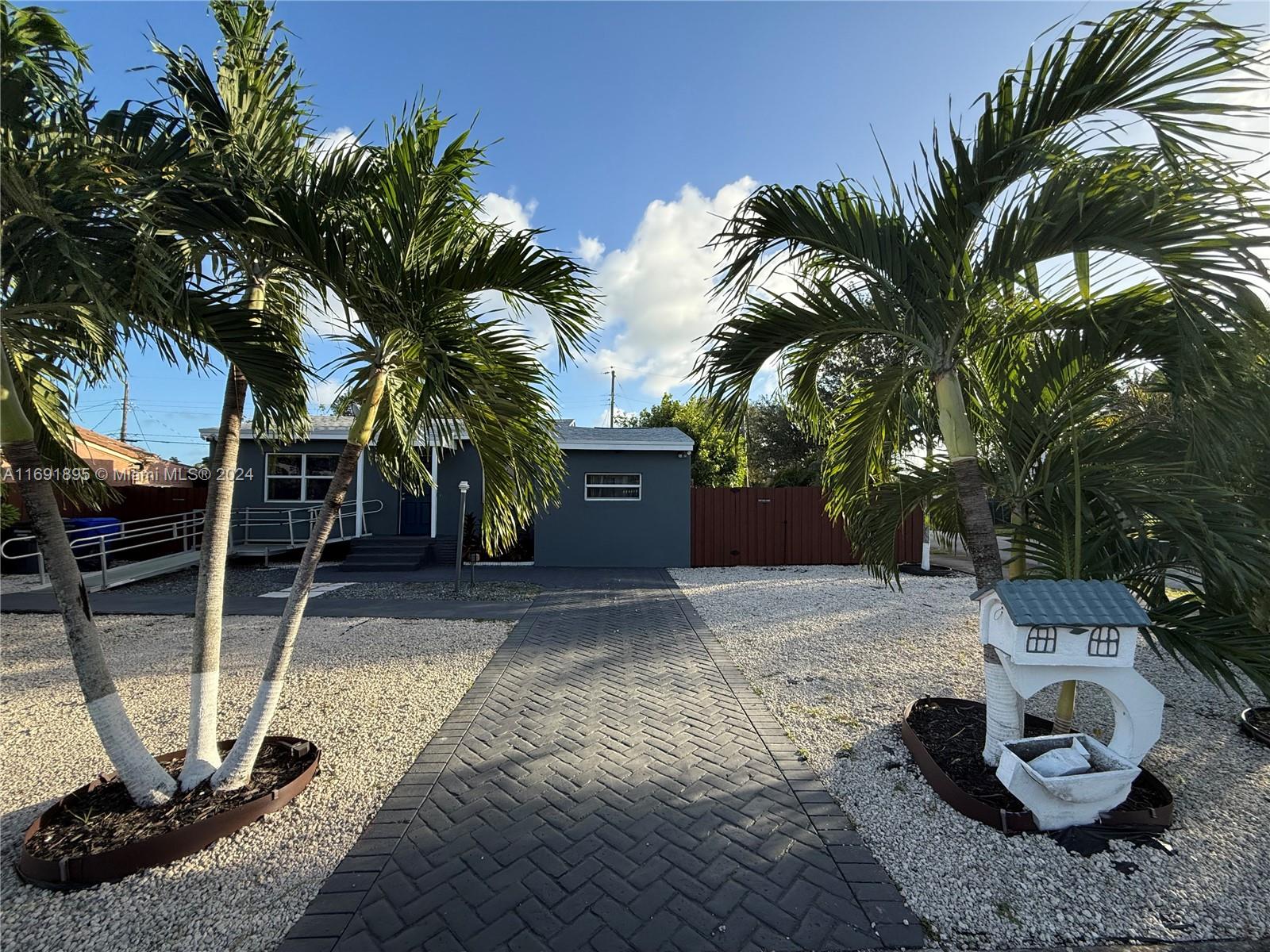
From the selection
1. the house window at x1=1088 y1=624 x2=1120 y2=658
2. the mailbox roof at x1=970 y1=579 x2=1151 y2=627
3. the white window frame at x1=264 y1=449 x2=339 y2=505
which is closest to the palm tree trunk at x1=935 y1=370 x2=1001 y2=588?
the mailbox roof at x1=970 y1=579 x2=1151 y2=627

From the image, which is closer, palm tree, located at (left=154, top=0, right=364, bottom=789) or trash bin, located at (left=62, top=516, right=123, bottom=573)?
palm tree, located at (left=154, top=0, right=364, bottom=789)

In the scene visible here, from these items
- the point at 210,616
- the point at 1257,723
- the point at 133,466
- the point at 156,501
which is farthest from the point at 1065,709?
the point at 133,466

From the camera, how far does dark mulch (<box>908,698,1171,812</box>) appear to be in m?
2.71

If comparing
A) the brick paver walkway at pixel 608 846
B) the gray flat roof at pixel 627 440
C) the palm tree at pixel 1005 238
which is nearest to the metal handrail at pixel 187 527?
the gray flat roof at pixel 627 440

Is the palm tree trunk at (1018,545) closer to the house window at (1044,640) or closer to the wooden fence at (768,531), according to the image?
the house window at (1044,640)

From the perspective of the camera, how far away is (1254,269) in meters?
2.17

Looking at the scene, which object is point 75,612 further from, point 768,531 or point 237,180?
point 768,531

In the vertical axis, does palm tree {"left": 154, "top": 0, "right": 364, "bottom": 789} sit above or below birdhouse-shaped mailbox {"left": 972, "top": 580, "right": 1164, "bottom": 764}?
above

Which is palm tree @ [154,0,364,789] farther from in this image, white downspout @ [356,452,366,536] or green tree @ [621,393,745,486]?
green tree @ [621,393,745,486]

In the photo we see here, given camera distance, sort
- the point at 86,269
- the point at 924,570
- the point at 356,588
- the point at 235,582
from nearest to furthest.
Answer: the point at 86,269 → the point at 356,588 → the point at 235,582 → the point at 924,570

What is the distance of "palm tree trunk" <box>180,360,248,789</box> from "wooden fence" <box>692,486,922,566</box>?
10423 mm

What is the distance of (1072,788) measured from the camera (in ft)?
8.02

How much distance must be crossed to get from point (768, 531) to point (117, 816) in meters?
11.7

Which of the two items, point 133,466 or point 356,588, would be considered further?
point 133,466
